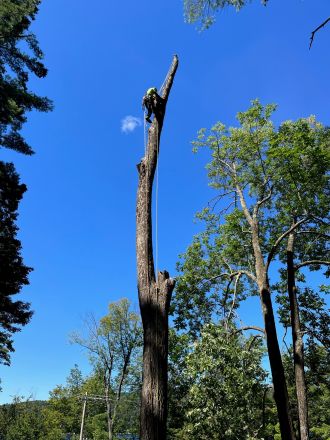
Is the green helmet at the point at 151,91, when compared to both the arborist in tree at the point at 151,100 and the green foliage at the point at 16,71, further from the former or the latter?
the green foliage at the point at 16,71

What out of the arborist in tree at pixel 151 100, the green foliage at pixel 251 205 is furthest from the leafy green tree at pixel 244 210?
the arborist in tree at pixel 151 100

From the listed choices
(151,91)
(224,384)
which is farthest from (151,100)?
(224,384)

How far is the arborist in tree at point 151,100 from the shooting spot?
5.13 meters

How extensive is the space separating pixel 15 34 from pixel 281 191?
Answer: 1063 centimetres

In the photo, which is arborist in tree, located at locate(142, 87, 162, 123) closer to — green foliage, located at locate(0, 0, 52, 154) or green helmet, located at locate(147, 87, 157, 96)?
green helmet, located at locate(147, 87, 157, 96)

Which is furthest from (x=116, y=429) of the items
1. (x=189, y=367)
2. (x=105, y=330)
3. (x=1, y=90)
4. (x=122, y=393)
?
(x=1, y=90)

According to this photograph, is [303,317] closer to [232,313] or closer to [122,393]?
[232,313]

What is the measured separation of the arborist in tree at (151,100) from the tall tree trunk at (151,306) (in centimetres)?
6

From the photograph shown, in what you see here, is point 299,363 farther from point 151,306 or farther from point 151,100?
point 151,100

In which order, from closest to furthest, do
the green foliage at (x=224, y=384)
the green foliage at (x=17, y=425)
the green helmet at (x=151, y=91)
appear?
the green helmet at (x=151, y=91) < the green foliage at (x=224, y=384) < the green foliage at (x=17, y=425)

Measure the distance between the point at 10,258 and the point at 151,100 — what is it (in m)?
9.81

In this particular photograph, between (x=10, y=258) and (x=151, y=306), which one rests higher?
(x=10, y=258)

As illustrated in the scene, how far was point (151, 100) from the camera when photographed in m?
5.18

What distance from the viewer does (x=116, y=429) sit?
3691 cm
